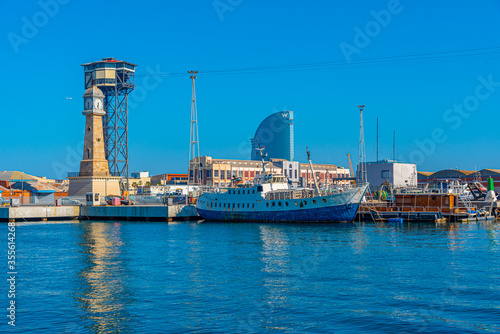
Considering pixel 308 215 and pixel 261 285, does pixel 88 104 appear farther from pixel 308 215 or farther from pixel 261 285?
pixel 261 285

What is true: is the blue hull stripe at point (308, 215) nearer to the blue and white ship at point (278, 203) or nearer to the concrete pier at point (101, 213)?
the blue and white ship at point (278, 203)

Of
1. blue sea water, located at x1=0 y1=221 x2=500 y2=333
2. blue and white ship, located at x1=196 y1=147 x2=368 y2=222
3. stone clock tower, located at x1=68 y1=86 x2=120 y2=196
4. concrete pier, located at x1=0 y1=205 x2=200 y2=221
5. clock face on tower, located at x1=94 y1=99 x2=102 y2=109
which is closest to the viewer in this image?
blue sea water, located at x1=0 y1=221 x2=500 y2=333

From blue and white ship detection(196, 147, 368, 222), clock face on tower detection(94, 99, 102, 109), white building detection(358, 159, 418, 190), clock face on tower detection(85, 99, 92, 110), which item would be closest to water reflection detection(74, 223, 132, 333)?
blue and white ship detection(196, 147, 368, 222)

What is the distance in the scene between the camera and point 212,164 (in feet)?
648

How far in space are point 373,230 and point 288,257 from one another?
23.0 meters

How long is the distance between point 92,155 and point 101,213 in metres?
19.7

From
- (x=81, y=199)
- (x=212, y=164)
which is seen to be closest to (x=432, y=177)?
(x=212, y=164)

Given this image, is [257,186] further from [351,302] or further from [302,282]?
[351,302]

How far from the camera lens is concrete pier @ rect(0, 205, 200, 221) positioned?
3319 inches

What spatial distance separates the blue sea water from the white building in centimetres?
7252

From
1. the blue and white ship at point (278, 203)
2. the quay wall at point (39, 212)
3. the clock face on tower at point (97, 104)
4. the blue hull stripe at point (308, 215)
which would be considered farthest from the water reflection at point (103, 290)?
the clock face on tower at point (97, 104)

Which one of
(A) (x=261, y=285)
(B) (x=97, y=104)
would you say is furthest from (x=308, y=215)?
(B) (x=97, y=104)

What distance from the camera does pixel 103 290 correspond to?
97.7 ft

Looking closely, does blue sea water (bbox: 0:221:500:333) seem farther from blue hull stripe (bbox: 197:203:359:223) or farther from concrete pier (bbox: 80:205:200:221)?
concrete pier (bbox: 80:205:200:221)
